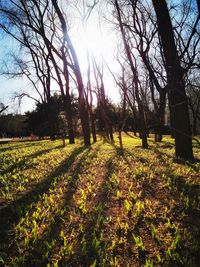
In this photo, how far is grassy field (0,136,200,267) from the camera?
3.29 metres

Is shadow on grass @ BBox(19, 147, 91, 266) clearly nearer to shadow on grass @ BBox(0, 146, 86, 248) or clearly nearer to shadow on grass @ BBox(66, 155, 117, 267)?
shadow on grass @ BBox(66, 155, 117, 267)

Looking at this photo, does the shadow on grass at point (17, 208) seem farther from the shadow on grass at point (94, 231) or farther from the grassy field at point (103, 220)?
the shadow on grass at point (94, 231)

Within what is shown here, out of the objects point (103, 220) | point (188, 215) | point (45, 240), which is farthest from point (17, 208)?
point (188, 215)

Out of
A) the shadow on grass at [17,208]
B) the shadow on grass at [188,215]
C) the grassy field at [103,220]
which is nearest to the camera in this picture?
the shadow on grass at [188,215]

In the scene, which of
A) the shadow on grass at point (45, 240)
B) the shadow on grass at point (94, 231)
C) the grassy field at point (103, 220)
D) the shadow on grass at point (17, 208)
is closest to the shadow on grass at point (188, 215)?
the grassy field at point (103, 220)

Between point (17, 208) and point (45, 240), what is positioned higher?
point (17, 208)

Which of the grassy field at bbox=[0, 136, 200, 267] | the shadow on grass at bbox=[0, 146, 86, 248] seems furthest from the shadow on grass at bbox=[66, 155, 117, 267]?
the shadow on grass at bbox=[0, 146, 86, 248]

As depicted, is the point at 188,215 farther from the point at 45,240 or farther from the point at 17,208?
the point at 17,208

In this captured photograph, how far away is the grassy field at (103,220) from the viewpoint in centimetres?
329

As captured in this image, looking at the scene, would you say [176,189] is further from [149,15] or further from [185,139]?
[149,15]

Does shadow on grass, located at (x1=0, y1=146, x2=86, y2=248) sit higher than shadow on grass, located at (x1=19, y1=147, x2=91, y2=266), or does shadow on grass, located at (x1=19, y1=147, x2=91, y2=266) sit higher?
shadow on grass, located at (x1=0, y1=146, x2=86, y2=248)

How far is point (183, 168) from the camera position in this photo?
24.8ft

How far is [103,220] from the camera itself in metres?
4.23

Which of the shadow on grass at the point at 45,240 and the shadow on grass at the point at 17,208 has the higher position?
the shadow on grass at the point at 17,208
